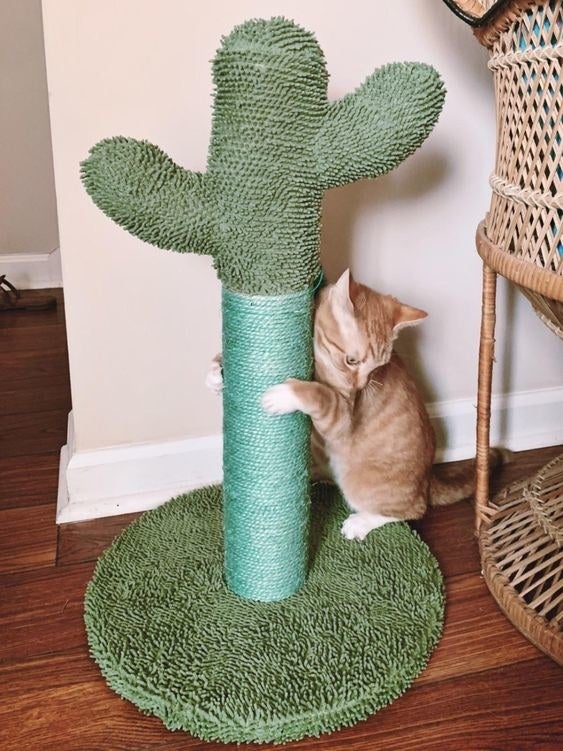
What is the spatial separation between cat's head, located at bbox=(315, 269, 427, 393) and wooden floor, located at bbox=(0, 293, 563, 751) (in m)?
0.36

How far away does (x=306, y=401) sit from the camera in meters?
0.93

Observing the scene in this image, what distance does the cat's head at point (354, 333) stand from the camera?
1025mm

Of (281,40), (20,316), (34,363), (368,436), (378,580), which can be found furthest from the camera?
(20,316)

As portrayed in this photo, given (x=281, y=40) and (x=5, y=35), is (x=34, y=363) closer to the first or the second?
(x=5, y=35)

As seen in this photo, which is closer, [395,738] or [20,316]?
[395,738]

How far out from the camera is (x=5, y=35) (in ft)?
7.65

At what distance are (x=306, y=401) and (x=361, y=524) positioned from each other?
322 mm

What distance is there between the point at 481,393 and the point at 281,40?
589 mm

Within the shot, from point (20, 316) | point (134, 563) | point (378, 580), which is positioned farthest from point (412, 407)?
point (20, 316)

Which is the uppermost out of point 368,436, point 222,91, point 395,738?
point 222,91

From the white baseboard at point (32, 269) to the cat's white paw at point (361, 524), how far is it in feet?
5.47

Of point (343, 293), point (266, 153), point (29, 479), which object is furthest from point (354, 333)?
point (29, 479)

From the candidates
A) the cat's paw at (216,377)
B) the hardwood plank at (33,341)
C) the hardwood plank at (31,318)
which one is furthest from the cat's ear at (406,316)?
the hardwood plank at (31,318)

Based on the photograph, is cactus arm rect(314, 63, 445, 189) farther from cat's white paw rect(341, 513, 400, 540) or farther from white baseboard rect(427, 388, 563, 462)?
white baseboard rect(427, 388, 563, 462)
